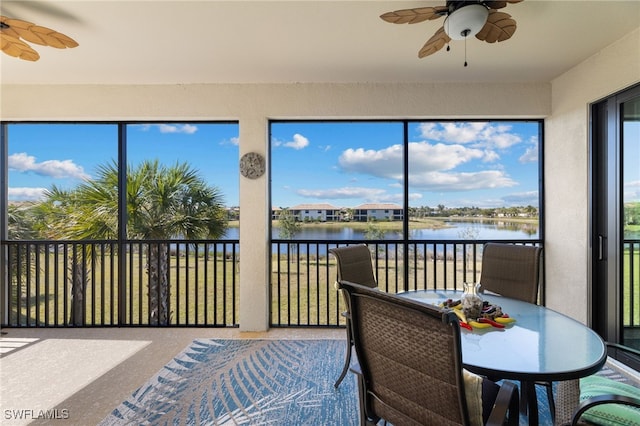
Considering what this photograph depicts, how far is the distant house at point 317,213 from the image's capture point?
3.33 m

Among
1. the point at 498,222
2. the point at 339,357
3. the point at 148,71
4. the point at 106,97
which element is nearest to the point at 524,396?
the point at 339,357

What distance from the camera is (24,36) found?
195 centimetres

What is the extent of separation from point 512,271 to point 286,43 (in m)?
2.48

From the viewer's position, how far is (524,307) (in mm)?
1818

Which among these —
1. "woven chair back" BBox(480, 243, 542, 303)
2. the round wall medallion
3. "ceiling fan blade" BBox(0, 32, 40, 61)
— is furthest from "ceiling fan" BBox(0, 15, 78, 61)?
"woven chair back" BBox(480, 243, 542, 303)

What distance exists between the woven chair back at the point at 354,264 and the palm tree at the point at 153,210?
1.70 m

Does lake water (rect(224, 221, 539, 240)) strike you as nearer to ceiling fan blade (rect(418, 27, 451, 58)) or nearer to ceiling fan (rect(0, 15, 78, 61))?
ceiling fan blade (rect(418, 27, 451, 58))

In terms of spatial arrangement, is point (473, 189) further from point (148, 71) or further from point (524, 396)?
point (148, 71)

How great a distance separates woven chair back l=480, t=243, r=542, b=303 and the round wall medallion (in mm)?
2243

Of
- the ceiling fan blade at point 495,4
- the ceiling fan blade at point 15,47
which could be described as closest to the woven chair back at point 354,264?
the ceiling fan blade at point 495,4

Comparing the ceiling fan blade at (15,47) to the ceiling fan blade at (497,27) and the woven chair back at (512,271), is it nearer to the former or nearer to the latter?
the ceiling fan blade at (497,27)

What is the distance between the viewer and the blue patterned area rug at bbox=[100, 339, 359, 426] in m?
1.84

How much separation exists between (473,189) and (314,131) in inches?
75.0

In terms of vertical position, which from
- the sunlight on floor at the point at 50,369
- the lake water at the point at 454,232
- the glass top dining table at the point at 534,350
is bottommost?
the sunlight on floor at the point at 50,369
